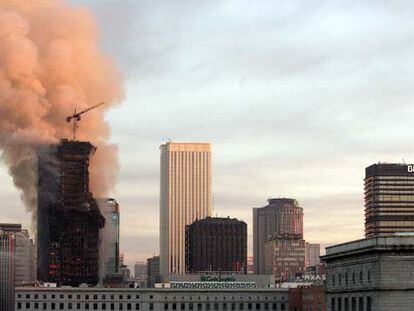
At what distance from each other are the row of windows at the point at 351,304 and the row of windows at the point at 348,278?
1.78 meters

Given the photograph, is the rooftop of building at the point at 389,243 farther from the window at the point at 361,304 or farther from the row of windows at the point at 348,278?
the window at the point at 361,304

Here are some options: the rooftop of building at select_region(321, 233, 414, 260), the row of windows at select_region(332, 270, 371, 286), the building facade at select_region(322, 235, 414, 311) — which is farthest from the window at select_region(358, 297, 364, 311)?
the rooftop of building at select_region(321, 233, 414, 260)

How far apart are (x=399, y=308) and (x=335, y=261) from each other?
20080 millimetres

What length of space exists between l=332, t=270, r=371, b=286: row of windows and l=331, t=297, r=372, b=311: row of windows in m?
1.78

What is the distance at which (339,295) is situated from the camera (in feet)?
445

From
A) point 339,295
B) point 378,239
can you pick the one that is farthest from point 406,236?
point 339,295

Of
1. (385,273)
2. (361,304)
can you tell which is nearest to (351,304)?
(361,304)

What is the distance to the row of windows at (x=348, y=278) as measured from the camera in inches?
4899

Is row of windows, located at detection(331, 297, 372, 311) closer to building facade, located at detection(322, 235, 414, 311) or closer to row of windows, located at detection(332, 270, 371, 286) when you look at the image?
building facade, located at detection(322, 235, 414, 311)

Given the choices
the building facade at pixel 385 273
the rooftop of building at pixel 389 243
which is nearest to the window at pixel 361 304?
the building facade at pixel 385 273

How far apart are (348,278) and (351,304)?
346cm

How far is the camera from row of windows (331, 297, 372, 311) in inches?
4823

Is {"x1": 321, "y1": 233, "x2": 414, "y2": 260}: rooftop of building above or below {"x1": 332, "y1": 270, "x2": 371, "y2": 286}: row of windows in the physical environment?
above

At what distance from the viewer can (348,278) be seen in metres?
132
